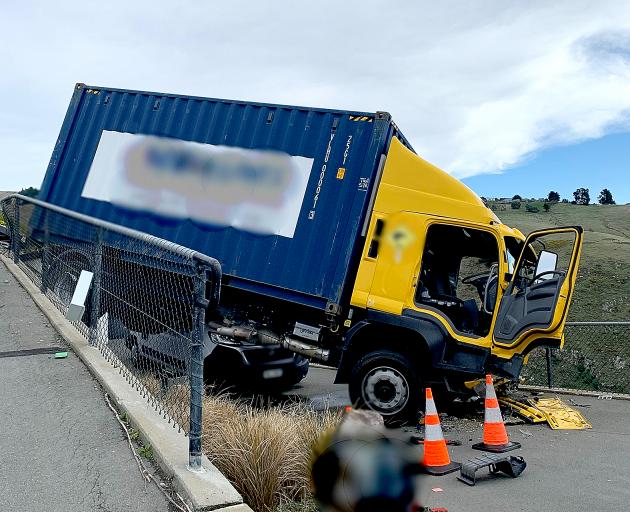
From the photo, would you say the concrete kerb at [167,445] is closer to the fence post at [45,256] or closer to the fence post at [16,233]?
the fence post at [45,256]

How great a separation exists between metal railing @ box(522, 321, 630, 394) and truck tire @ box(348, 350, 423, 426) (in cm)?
518

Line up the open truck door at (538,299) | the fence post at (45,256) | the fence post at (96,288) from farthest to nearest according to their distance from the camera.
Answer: the fence post at (45,256) < the open truck door at (538,299) < the fence post at (96,288)

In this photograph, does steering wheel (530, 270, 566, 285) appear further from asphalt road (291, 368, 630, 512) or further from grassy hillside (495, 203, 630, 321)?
grassy hillside (495, 203, 630, 321)

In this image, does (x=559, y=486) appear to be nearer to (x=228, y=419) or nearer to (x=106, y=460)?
(x=228, y=419)

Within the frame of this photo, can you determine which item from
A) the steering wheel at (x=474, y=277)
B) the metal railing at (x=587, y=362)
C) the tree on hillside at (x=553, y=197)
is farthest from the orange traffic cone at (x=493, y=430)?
the tree on hillside at (x=553, y=197)

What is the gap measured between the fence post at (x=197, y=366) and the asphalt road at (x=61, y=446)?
0.29m

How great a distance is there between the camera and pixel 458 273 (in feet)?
28.3

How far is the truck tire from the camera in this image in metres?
7.43

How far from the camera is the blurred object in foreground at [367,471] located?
2.16 meters

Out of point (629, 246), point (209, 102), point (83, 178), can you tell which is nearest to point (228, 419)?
point (209, 102)

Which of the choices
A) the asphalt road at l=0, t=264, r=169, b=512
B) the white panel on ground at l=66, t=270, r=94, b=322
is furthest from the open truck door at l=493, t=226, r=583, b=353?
the asphalt road at l=0, t=264, r=169, b=512

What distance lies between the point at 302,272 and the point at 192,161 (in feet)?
8.09

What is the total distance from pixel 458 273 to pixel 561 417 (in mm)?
2272

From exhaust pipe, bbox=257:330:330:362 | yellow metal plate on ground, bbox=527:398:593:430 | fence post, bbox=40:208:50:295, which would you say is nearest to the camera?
yellow metal plate on ground, bbox=527:398:593:430
